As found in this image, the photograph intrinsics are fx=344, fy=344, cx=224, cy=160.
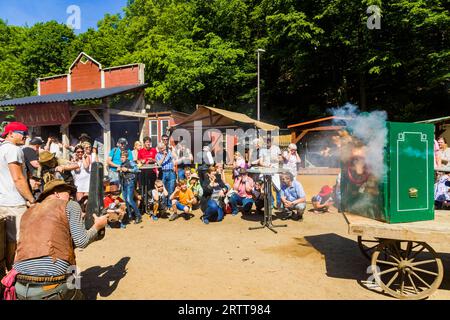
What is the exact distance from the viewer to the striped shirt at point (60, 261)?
302 cm

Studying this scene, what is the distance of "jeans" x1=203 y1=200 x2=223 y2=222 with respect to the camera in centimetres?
823

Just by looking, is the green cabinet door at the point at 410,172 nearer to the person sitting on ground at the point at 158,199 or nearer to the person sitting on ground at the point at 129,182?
the person sitting on ground at the point at 129,182

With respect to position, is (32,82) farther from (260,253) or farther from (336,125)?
(260,253)

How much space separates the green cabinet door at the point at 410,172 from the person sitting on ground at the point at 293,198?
392 centimetres

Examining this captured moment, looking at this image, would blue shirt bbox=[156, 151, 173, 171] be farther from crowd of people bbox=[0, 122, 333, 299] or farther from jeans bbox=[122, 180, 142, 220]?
jeans bbox=[122, 180, 142, 220]

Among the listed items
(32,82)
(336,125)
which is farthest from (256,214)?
(32,82)

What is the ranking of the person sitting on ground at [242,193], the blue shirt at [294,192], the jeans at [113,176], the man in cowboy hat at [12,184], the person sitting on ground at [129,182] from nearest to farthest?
1. the man in cowboy hat at [12,184]
2. the person sitting on ground at [129,182]
3. the blue shirt at [294,192]
4. the jeans at [113,176]
5. the person sitting on ground at [242,193]

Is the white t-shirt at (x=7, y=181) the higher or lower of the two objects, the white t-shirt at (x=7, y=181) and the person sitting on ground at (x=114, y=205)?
the higher

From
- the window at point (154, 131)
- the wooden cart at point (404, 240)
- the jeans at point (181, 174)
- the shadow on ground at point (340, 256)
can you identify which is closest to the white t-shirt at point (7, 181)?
the wooden cart at point (404, 240)

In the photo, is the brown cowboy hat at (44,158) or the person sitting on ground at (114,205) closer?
the brown cowboy hat at (44,158)

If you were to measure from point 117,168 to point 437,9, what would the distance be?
2090cm

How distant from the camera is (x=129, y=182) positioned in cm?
800

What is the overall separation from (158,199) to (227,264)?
380 cm

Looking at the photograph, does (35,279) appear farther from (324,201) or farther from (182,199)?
(324,201)
